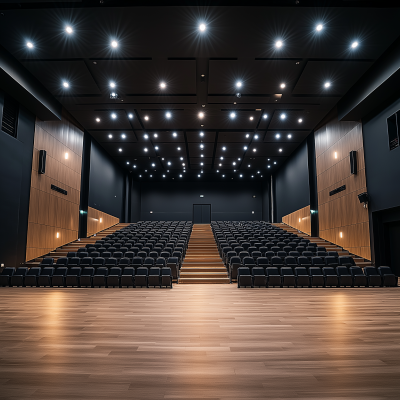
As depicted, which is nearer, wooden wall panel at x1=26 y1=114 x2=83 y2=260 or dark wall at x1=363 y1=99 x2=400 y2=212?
dark wall at x1=363 y1=99 x2=400 y2=212

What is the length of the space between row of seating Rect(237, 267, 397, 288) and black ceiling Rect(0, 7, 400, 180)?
444 centimetres

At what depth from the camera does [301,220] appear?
39.9 feet

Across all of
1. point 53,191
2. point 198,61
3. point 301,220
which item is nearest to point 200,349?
point 198,61

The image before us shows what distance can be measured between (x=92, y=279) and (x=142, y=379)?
4610mm

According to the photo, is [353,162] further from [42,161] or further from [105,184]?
[105,184]

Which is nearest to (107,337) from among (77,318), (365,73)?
(77,318)

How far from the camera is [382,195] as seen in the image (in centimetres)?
737

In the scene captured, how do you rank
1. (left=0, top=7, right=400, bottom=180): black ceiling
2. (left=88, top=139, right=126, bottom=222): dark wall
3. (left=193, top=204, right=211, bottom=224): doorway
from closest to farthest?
1. (left=0, top=7, right=400, bottom=180): black ceiling
2. (left=88, top=139, right=126, bottom=222): dark wall
3. (left=193, top=204, right=211, bottom=224): doorway

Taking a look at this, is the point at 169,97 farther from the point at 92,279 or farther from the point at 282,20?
the point at 92,279

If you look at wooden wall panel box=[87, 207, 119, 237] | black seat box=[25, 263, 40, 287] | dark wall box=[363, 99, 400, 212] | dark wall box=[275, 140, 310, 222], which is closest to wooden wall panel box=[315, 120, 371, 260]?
dark wall box=[363, 99, 400, 212]

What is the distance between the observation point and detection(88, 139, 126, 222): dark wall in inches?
460

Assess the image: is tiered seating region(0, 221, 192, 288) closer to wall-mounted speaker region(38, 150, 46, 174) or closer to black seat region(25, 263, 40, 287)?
black seat region(25, 263, 40, 287)

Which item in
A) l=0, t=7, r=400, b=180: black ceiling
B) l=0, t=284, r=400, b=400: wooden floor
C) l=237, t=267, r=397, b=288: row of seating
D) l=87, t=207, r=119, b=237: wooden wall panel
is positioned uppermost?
l=0, t=7, r=400, b=180: black ceiling

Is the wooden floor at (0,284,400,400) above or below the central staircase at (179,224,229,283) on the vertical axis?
below
